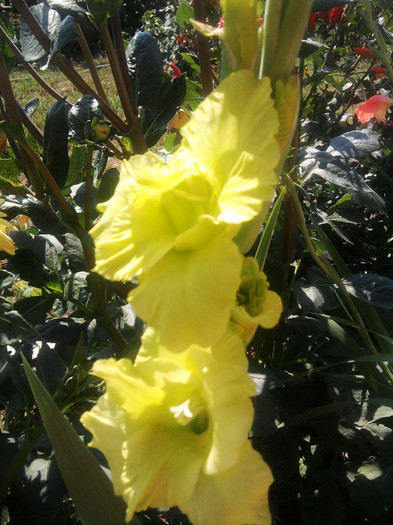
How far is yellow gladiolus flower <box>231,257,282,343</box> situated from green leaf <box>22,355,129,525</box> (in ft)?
0.63

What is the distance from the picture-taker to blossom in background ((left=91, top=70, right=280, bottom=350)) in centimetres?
32

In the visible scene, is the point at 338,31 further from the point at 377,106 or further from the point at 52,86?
the point at 52,86

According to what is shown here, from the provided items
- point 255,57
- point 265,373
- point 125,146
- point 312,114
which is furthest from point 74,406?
point 312,114

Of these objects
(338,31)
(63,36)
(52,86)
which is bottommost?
(52,86)

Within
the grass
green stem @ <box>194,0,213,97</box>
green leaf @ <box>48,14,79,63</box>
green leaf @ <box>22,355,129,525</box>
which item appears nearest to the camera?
green leaf @ <box>22,355,129,525</box>

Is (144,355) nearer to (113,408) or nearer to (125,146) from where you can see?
(113,408)

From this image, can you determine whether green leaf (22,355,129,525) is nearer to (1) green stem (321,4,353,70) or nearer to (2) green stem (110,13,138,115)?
(2) green stem (110,13,138,115)

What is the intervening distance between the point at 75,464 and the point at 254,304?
227 millimetres

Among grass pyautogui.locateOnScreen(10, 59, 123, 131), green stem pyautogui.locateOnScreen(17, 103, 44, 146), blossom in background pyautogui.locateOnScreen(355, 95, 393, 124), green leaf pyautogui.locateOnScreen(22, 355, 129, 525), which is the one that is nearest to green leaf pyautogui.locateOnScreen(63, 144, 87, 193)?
green stem pyautogui.locateOnScreen(17, 103, 44, 146)

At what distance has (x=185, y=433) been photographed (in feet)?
1.42

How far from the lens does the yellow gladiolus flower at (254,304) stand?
1.16 feet

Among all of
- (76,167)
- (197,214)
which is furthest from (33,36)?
(197,214)

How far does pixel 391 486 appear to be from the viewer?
2.39ft

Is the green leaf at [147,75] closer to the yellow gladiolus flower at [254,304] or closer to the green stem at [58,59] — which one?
the green stem at [58,59]
